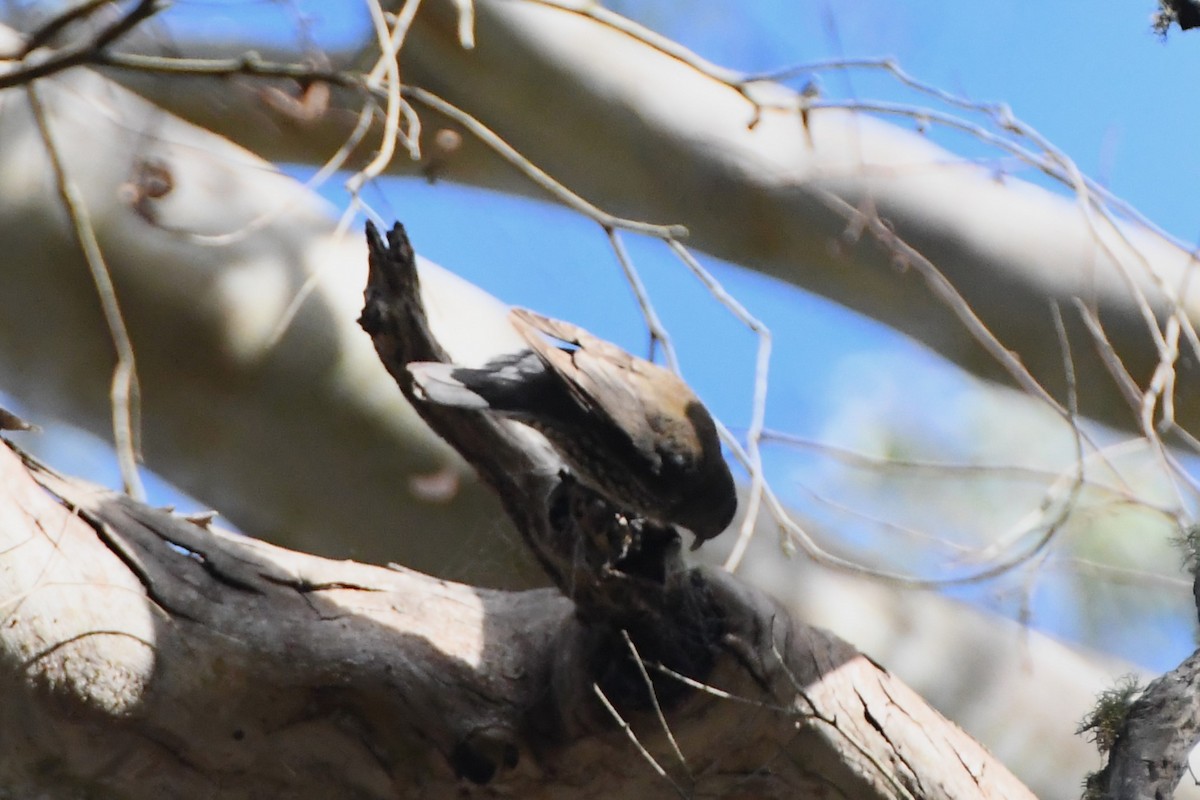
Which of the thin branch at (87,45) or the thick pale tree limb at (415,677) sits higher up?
the thin branch at (87,45)

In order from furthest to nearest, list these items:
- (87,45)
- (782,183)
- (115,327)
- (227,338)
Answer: (782,183) → (227,338) → (115,327) → (87,45)

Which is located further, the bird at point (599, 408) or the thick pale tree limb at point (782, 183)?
the thick pale tree limb at point (782, 183)

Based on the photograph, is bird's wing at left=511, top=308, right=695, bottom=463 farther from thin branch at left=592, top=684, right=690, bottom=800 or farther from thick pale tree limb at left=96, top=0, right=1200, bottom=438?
thick pale tree limb at left=96, top=0, right=1200, bottom=438

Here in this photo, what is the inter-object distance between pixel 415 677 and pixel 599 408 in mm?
309

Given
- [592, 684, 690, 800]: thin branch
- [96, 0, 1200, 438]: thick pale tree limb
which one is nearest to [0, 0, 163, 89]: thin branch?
[592, 684, 690, 800]: thin branch

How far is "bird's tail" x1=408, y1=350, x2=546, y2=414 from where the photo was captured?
98 cm

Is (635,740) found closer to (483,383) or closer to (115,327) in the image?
(483,383)

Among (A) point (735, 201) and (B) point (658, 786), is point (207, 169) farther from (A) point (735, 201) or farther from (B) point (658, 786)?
(B) point (658, 786)

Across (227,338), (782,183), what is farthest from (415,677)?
(782,183)

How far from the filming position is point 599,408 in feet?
3.28

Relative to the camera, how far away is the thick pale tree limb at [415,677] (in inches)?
38.8

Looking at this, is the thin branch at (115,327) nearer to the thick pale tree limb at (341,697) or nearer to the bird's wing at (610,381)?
the thick pale tree limb at (341,697)

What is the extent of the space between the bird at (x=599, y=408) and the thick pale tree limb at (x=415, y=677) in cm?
5

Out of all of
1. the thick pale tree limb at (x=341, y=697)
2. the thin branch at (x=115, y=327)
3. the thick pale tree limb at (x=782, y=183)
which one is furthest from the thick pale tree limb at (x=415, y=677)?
the thick pale tree limb at (x=782, y=183)
